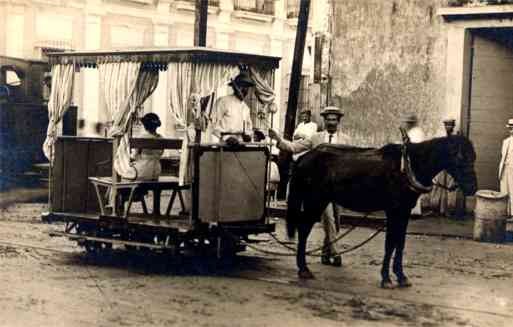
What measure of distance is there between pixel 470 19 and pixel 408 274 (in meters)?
7.14

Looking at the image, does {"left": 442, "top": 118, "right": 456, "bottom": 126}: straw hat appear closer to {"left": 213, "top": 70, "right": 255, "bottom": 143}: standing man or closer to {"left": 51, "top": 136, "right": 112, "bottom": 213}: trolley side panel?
{"left": 213, "top": 70, "right": 255, "bottom": 143}: standing man

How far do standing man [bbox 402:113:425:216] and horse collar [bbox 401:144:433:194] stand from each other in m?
4.97

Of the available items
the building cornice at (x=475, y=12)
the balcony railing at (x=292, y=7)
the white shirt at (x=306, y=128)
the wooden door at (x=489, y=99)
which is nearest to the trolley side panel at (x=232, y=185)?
the building cornice at (x=475, y=12)

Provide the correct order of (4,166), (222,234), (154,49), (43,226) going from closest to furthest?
1. (222,234)
2. (154,49)
3. (43,226)
4. (4,166)

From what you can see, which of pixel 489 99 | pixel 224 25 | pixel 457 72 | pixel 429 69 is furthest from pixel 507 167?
pixel 224 25

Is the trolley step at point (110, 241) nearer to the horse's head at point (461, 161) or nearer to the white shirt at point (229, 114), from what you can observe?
the white shirt at point (229, 114)

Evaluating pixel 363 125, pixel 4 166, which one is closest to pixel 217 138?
pixel 363 125

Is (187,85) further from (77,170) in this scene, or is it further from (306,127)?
(306,127)

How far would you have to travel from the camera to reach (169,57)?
1010cm

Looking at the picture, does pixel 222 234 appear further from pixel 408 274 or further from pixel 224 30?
pixel 224 30

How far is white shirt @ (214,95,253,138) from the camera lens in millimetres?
10281

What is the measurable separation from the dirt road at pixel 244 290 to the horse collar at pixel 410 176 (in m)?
1.09

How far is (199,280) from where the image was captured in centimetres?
915

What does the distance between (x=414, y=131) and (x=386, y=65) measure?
2.31 metres
